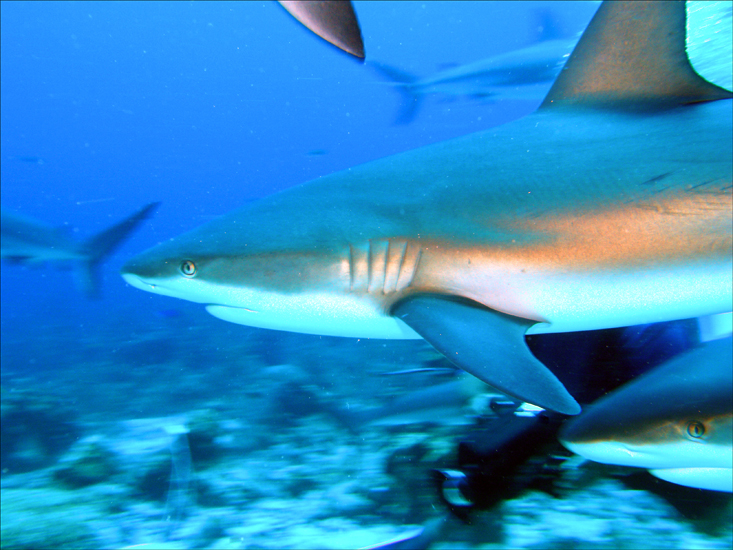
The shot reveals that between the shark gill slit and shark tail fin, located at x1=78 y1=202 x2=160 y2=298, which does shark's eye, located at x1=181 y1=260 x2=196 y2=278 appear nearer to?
the shark gill slit

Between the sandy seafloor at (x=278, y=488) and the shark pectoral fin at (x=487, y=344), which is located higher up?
the shark pectoral fin at (x=487, y=344)

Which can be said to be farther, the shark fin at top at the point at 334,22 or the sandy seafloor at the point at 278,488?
the sandy seafloor at the point at 278,488

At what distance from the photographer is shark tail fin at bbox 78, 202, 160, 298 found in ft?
21.0

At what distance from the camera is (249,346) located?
6367 mm

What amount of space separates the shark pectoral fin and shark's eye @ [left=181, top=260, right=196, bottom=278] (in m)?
0.69

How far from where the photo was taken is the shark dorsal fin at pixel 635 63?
158 cm

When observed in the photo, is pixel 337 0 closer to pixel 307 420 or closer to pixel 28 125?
pixel 307 420

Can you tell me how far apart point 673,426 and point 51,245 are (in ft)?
27.9

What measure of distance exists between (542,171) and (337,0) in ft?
2.81

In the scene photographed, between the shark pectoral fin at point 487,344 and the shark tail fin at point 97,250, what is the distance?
20.3 ft

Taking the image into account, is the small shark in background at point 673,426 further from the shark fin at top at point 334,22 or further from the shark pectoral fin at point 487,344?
the shark fin at top at point 334,22

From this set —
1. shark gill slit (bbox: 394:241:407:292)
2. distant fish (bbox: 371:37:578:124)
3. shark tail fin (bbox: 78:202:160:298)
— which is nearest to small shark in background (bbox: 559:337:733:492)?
shark gill slit (bbox: 394:241:407:292)

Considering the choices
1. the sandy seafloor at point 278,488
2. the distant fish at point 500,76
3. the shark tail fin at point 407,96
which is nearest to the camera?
the sandy seafloor at point 278,488

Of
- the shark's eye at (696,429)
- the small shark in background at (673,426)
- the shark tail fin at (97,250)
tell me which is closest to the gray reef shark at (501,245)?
the small shark in background at (673,426)
